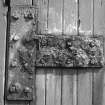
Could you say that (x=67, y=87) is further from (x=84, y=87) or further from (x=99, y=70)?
(x=99, y=70)

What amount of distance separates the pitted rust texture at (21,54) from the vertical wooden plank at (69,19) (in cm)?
21

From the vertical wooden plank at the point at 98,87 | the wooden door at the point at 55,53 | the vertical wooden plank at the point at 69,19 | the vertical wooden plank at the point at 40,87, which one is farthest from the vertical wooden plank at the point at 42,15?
the vertical wooden plank at the point at 98,87

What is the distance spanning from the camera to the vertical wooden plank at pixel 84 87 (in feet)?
5.57

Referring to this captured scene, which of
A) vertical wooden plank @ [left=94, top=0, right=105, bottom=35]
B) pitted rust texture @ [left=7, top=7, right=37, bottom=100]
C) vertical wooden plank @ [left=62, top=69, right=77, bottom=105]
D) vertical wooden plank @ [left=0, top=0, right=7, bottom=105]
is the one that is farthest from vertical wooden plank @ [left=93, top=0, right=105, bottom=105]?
vertical wooden plank @ [left=0, top=0, right=7, bottom=105]

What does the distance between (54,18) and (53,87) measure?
1.42 feet

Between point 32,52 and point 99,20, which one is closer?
point 32,52

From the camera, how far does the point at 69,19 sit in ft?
5.65

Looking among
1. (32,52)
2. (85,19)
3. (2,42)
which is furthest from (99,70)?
(2,42)

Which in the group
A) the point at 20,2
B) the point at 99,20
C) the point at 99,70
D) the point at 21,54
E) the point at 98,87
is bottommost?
the point at 98,87

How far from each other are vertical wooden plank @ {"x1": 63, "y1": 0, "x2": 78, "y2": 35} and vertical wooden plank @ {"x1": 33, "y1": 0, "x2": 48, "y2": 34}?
12 cm

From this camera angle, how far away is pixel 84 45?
1675 millimetres

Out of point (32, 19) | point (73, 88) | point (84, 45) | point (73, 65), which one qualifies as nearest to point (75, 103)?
point (73, 88)

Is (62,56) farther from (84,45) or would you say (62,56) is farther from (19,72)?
(19,72)

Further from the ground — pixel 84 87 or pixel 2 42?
pixel 2 42
